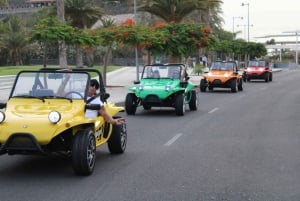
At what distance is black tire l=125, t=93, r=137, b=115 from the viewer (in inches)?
694

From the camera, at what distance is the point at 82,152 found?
798 centimetres

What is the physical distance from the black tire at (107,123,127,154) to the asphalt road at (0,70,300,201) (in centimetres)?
18

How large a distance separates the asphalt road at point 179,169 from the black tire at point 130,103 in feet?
10.3

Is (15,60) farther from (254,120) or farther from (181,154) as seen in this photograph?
(181,154)

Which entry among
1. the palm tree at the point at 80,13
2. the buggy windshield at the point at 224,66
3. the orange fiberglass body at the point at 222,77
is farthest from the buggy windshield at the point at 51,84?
the palm tree at the point at 80,13

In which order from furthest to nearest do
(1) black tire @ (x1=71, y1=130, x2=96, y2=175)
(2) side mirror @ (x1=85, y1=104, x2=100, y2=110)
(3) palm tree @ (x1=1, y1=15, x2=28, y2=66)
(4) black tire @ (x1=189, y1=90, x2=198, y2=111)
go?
1. (3) palm tree @ (x1=1, y1=15, x2=28, y2=66)
2. (4) black tire @ (x1=189, y1=90, x2=198, y2=111)
3. (2) side mirror @ (x1=85, y1=104, x2=100, y2=110)
4. (1) black tire @ (x1=71, y1=130, x2=96, y2=175)

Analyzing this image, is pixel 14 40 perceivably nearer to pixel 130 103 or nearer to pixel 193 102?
pixel 193 102

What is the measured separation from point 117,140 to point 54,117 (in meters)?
2.34

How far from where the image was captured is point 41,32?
24.1 metres

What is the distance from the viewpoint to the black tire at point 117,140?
9977 millimetres

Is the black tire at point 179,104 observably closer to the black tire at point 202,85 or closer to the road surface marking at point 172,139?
the road surface marking at point 172,139

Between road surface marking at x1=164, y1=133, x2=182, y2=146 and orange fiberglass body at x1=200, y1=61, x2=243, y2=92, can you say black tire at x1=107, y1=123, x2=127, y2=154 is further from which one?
orange fiberglass body at x1=200, y1=61, x2=243, y2=92

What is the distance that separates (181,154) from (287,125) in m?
5.44

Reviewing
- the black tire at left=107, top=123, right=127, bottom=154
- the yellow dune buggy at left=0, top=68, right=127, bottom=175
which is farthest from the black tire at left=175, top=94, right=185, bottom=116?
the yellow dune buggy at left=0, top=68, right=127, bottom=175
